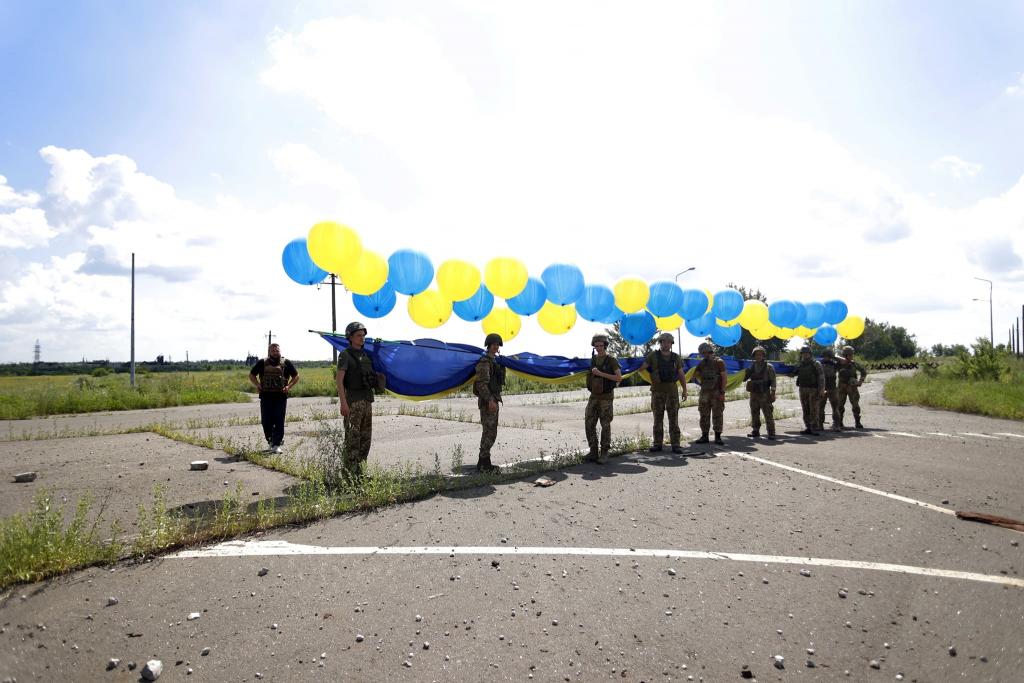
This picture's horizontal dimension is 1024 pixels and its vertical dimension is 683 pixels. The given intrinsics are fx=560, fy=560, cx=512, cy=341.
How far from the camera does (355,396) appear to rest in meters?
6.84

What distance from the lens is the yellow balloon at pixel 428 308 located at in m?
11.1

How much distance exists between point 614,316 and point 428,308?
13.8 ft

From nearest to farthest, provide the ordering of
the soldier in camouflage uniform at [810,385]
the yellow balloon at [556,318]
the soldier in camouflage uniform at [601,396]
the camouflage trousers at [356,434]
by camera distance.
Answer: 1. the camouflage trousers at [356,434]
2. the soldier in camouflage uniform at [601,396]
3. the soldier in camouflage uniform at [810,385]
4. the yellow balloon at [556,318]

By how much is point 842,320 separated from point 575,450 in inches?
434

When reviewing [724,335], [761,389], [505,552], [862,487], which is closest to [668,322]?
[724,335]

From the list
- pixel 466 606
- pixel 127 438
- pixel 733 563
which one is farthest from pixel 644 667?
pixel 127 438

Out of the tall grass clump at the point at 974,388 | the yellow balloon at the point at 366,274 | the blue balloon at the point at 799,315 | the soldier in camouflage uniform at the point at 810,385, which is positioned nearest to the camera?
the yellow balloon at the point at 366,274

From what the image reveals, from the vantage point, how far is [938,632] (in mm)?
3402

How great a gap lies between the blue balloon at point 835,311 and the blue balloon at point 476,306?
9875 millimetres

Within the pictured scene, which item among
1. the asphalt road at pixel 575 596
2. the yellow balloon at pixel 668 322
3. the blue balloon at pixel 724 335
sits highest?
the yellow balloon at pixel 668 322

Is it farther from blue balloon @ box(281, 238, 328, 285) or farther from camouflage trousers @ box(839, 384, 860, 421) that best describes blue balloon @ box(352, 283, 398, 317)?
camouflage trousers @ box(839, 384, 860, 421)

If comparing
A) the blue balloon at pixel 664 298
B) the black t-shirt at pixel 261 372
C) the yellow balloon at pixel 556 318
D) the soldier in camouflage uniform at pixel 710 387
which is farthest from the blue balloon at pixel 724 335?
the black t-shirt at pixel 261 372

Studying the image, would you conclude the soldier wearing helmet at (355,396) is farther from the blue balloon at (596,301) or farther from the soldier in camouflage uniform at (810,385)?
the soldier in camouflage uniform at (810,385)

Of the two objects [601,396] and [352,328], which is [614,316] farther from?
[352,328]
